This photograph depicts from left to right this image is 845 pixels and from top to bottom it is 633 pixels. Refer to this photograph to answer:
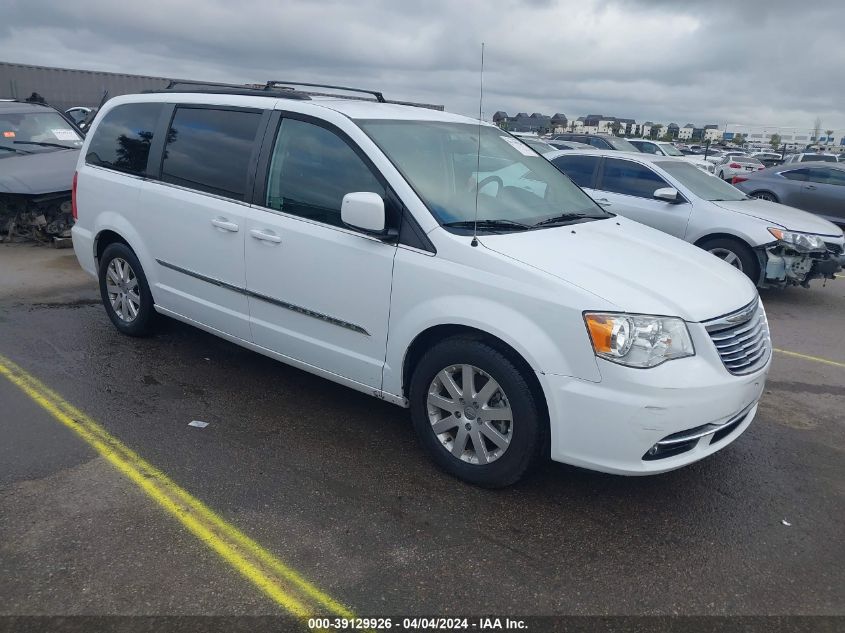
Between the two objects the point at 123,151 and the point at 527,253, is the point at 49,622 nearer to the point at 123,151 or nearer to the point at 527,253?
the point at 527,253

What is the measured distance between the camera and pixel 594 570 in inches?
116

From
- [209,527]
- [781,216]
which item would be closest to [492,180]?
[209,527]

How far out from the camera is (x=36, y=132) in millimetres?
9898

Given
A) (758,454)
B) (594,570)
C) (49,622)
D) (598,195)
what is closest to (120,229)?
(49,622)

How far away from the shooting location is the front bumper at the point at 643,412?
2.99m

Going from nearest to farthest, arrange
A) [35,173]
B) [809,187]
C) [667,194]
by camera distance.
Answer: [667,194]
[35,173]
[809,187]

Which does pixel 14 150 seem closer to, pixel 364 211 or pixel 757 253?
pixel 364 211

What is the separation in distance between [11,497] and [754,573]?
344 cm

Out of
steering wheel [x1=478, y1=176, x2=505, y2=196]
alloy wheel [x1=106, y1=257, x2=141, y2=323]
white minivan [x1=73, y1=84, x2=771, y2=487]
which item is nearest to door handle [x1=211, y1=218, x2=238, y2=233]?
white minivan [x1=73, y1=84, x2=771, y2=487]

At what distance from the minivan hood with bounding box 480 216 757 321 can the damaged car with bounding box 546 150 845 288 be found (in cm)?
391

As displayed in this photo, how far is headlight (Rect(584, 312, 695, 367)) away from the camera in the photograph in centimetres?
300

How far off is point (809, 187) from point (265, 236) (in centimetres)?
1320

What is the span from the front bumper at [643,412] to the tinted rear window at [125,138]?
360 centimetres

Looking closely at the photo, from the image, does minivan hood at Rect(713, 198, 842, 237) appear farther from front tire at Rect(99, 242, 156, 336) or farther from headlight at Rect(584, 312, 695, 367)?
front tire at Rect(99, 242, 156, 336)
